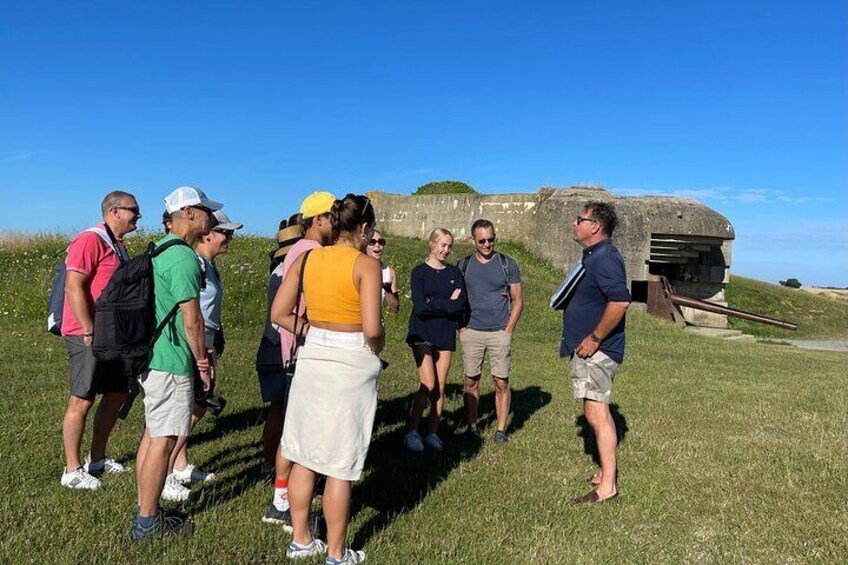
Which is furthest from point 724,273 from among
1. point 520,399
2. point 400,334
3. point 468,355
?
point 468,355

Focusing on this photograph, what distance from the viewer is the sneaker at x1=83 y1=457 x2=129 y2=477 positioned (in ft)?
16.8

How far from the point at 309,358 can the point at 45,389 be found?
222 inches

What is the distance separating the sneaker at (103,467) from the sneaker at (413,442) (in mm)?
2310

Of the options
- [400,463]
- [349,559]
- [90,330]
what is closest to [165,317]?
[90,330]

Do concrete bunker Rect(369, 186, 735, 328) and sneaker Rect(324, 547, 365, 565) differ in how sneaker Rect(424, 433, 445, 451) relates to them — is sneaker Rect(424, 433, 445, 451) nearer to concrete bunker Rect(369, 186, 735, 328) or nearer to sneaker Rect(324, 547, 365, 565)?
sneaker Rect(324, 547, 365, 565)

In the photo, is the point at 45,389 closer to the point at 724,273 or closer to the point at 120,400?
the point at 120,400

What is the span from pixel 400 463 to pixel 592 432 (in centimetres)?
223

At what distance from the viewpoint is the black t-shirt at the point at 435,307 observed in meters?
6.45


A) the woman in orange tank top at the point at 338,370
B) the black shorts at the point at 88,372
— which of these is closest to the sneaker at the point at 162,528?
the woman in orange tank top at the point at 338,370

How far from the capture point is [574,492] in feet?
17.2

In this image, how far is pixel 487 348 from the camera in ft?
22.4

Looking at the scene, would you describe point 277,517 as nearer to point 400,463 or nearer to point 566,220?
point 400,463

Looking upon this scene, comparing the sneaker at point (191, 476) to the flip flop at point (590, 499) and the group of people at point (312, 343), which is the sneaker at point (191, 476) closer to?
the group of people at point (312, 343)

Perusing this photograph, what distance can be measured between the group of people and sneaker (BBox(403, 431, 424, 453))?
0.04 feet
